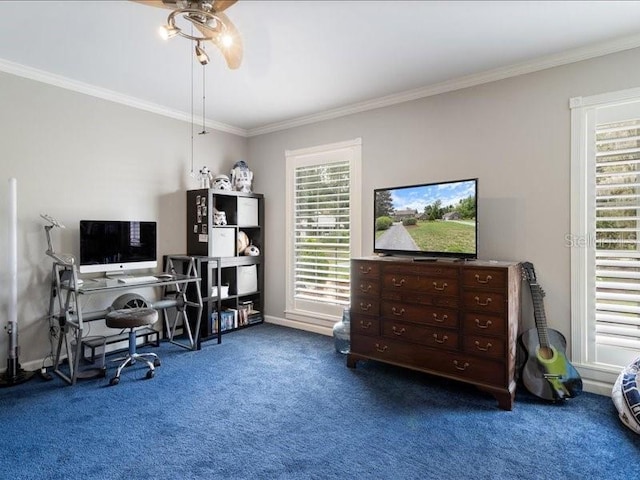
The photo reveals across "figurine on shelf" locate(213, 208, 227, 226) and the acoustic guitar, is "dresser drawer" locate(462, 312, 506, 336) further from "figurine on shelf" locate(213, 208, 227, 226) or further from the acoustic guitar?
"figurine on shelf" locate(213, 208, 227, 226)

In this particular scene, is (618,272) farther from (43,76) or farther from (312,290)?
(43,76)

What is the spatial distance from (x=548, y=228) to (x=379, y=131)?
1.91 metres

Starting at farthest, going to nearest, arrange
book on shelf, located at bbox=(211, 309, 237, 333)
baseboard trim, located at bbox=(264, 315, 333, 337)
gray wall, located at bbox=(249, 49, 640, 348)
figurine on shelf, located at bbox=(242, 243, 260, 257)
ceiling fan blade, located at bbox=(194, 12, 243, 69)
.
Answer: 1. figurine on shelf, located at bbox=(242, 243, 260, 257)
2. baseboard trim, located at bbox=(264, 315, 333, 337)
3. book on shelf, located at bbox=(211, 309, 237, 333)
4. gray wall, located at bbox=(249, 49, 640, 348)
5. ceiling fan blade, located at bbox=(194, 12, 243, 69)

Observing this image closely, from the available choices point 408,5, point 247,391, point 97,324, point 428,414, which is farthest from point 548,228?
point 97,324

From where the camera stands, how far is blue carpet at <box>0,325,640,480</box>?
193 cm

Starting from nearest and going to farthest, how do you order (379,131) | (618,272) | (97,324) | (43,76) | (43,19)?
(43,19), (618,272), (43,76), (97,324), (379,131)

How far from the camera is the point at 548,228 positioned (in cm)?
296

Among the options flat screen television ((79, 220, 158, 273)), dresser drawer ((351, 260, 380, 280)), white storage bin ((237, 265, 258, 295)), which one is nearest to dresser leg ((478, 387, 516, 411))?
dresser drawer ((351, 260, 380, 280))

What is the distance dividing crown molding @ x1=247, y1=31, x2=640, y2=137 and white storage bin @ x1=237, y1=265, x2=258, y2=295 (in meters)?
1.96

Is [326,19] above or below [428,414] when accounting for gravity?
above

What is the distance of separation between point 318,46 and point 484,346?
2.59 m

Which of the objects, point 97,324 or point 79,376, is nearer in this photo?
point 79,376

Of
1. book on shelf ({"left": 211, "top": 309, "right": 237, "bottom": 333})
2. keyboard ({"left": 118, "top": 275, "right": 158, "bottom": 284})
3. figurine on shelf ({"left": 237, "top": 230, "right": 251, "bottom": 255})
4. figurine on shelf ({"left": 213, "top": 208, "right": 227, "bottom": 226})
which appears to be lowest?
book on shelf ({"left": 211, "top": 309, "right": 237, "bottom": 333})

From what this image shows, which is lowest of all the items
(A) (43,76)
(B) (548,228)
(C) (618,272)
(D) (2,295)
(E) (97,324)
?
(E) (97,324)
